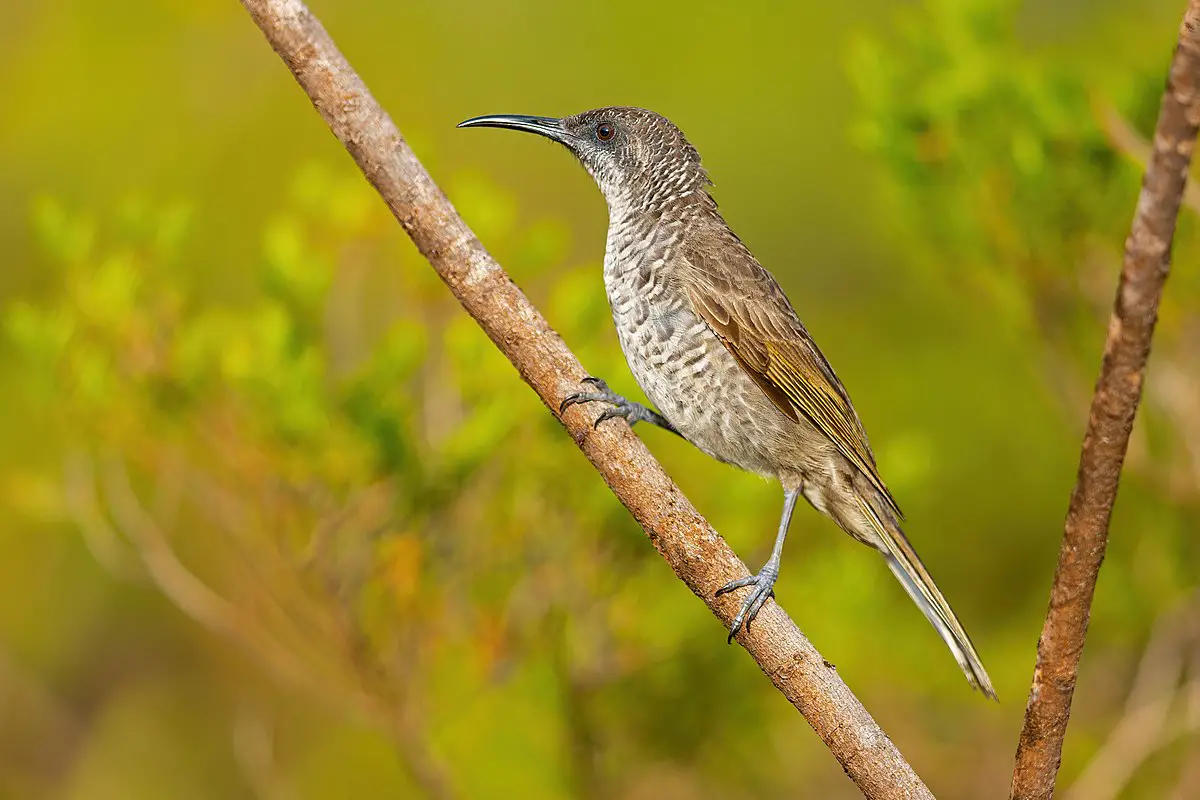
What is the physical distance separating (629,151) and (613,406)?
1005 millimetres

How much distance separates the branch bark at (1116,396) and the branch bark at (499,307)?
507 millimetres

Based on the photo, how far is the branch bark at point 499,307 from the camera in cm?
266

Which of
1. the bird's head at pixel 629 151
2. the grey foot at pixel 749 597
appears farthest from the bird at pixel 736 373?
the grey foot at pixel 749 597

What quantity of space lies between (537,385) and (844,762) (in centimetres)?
100

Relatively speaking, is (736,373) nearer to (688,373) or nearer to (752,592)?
(688,373)

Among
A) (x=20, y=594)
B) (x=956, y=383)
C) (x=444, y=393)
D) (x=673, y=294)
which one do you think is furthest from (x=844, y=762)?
(x=20, y=594)

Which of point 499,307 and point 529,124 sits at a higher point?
point 529,124

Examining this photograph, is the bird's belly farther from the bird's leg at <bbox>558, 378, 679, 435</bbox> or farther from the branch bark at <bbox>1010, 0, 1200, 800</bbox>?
the branch bark at <bbox>1010, 0, 1200, 800</bbox>

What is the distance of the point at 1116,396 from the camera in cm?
192

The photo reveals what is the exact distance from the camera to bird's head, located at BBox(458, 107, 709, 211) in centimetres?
383

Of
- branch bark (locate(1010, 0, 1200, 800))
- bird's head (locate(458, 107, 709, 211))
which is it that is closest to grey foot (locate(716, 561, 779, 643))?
branch bark (locate(1010, 0, 1200, 800))

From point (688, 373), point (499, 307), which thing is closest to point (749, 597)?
point (499, 307)

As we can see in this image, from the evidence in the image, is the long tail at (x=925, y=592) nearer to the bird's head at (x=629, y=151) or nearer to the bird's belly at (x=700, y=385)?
the bird's belly at (x=700, y=385)

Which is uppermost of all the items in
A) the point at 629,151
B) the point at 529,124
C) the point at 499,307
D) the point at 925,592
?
the point at 529,124
